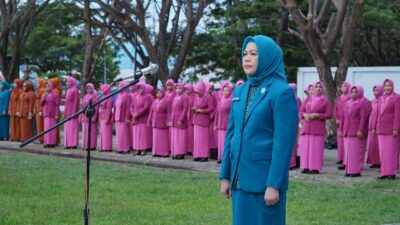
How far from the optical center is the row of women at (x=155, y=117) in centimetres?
1752

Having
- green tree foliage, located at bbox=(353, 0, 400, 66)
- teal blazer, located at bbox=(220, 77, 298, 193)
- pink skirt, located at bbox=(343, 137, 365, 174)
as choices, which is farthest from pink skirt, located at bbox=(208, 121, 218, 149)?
teal blazer, located at bbox=(220, 77, 298, 193)

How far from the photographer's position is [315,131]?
49.4ft

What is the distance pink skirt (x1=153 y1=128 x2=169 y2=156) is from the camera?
18.4 m

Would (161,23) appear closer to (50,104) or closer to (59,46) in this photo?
(50,104)

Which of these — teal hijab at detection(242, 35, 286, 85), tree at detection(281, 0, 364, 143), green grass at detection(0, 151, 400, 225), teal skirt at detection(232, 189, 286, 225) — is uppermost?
tree at detection(281, 0, 364, 143)

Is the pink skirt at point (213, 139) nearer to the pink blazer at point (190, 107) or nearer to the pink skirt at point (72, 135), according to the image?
the pink blazer at point (190, 107)

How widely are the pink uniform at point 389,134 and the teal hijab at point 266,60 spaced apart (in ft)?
28.4

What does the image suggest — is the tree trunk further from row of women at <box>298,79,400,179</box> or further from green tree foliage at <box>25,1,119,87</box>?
green tree foliage at <box>25,1,119,87</box>

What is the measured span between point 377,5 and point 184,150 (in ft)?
32.5

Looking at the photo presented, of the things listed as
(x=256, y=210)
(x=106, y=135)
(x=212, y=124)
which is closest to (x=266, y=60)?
(x=256, y=210)

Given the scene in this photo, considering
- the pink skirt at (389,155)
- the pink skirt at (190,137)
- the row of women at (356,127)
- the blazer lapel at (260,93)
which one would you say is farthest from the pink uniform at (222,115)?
the blazer lapel at (260,93)

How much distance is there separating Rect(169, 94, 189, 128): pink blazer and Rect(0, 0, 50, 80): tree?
A: 10.3 meters

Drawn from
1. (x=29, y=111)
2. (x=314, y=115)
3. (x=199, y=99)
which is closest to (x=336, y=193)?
(x=314, y=115)

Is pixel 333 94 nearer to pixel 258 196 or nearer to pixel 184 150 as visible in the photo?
pixel 184 150
